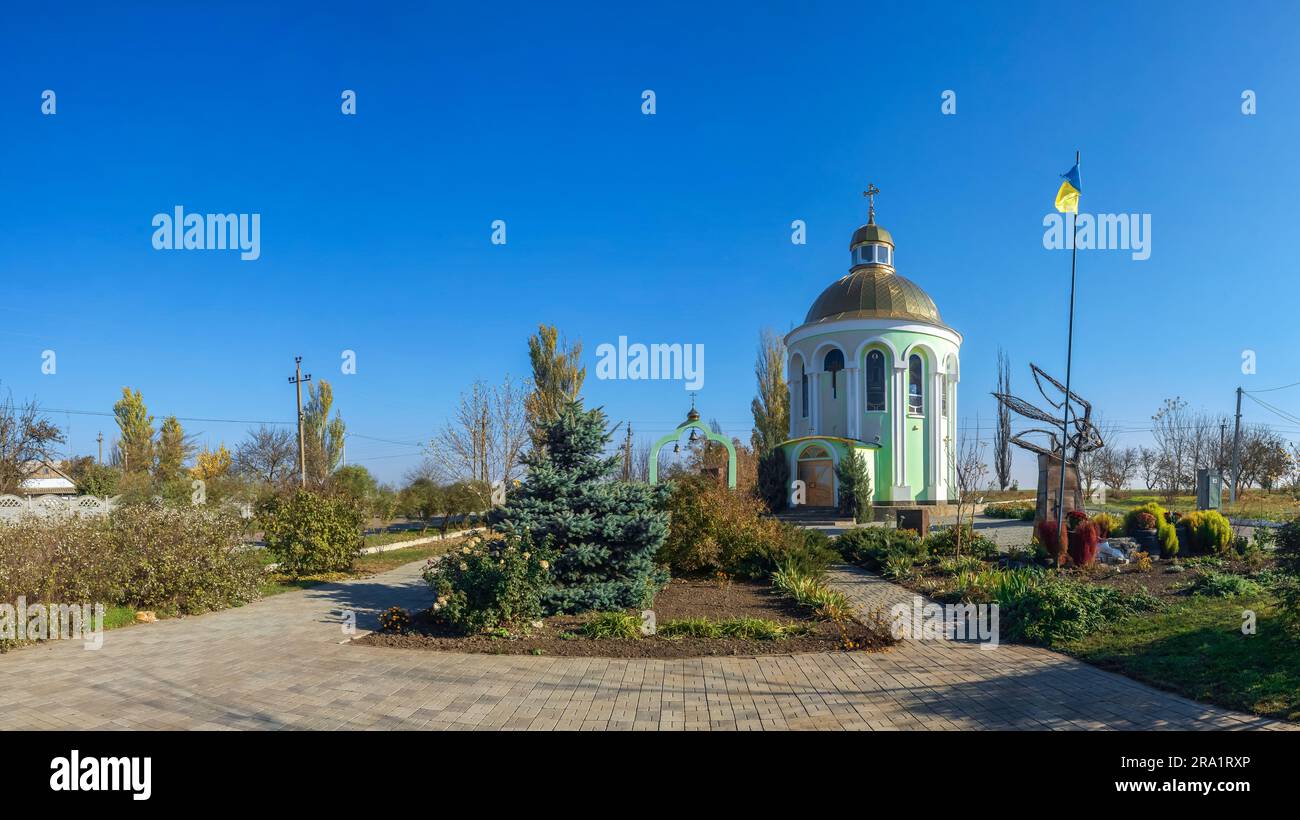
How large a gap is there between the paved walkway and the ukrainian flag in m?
8.65

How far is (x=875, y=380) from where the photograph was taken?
31016mm

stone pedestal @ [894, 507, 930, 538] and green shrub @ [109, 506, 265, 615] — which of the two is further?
stone pedestal @ [894, 507, 930, 538]

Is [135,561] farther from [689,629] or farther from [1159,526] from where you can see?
[1159,526]

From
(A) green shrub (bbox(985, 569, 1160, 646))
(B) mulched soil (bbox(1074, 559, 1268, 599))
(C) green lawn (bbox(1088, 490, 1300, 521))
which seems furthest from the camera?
(C) green lawn (bbox(1088, 490, 1300, 521))

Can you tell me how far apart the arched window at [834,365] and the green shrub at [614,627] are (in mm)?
25068

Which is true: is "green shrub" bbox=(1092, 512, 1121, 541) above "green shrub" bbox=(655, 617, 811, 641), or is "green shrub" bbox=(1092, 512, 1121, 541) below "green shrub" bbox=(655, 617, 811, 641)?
above

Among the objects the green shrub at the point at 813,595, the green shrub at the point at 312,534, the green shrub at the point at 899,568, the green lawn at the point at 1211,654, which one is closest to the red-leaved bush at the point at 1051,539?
the green shrub at the point at 899,568

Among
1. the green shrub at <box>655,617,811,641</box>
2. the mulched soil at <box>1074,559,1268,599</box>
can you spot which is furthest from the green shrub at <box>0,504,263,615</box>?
the mulched soil at <box>1074,559,1268,599</box>

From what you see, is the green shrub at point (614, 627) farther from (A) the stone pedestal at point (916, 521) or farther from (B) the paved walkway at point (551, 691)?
(A) the stone pedestal at point (916, 521)

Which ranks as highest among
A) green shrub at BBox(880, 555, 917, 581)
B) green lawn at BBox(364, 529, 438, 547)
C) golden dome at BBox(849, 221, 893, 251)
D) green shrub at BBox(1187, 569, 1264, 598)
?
golden dome at BBox(849, 221, 893, 251)

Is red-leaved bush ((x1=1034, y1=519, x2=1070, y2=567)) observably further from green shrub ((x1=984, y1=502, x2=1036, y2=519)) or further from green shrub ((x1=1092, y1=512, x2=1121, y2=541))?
green shrub ((x1=984, y1=502, x2=1036, y2=519))

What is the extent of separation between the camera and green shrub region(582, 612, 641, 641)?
7977 millimetres

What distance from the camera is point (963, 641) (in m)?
8.17

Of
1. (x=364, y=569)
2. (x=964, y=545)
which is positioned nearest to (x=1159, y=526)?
Answer: (x=964, y=545)
